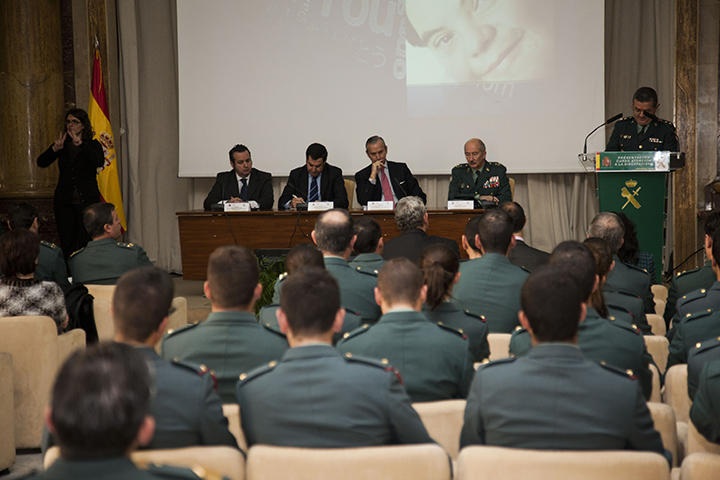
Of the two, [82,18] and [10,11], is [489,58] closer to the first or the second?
[82,18]

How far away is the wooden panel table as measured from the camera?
5.75 metres

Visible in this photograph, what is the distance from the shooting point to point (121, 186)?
322 inches

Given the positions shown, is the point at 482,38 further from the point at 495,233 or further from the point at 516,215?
the point at 495,233

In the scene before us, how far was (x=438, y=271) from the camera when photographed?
250 centimetres

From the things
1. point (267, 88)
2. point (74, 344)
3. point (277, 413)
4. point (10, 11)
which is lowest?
point (74, 344)

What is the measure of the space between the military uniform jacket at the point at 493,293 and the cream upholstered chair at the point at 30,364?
5.87 feet

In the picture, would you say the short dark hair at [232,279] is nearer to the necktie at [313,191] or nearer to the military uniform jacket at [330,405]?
the military uniform jacket at [330,405]

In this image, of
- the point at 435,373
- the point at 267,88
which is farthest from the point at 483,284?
the point at 267,88

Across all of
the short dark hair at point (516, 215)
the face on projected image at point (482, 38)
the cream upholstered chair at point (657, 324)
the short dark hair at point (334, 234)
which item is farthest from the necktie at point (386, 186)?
the cream upholstered chair at point (657, 324)

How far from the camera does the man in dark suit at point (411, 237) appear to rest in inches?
160

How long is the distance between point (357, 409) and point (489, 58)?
592 cm

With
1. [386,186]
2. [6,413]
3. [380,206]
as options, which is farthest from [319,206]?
[6,413]

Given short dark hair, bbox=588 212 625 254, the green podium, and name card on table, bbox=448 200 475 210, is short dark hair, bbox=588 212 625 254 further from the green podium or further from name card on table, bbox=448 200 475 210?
name card on table, bbox=448 200 475 210

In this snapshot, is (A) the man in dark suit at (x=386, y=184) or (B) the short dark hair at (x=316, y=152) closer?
(B) the short dark hair at (x=316, y=152)
